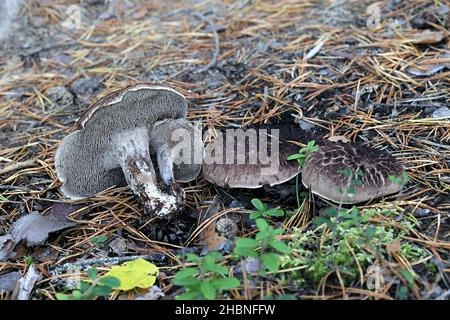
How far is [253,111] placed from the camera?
11.6 feet

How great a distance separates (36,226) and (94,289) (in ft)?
2.83

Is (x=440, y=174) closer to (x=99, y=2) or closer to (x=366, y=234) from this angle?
(x=366, y=234)

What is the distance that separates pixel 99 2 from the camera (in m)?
5.52

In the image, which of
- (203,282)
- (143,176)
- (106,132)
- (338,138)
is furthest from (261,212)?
(106,132)

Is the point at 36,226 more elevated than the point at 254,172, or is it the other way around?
the point at 254,172

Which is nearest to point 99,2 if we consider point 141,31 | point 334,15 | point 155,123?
point 141,31

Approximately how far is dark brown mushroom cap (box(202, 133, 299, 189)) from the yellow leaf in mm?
650

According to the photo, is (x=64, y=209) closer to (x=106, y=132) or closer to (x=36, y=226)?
(x=36, y=226)

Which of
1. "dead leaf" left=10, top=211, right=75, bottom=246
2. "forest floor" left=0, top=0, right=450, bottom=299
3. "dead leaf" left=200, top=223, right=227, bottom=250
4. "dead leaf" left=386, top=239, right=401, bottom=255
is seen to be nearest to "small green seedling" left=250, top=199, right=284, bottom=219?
"forest floor" left=0, top=0, right=450, bottom=299

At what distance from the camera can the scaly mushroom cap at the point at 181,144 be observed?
298 centimetres

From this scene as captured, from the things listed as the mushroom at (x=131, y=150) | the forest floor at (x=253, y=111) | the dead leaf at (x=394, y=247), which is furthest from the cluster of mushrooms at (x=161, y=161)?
the dead leaf at (x=394, y=247)

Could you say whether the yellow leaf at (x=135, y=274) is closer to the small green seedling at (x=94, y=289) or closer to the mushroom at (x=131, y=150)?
the small green seedling at (x=94, y=289)

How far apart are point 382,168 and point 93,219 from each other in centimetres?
167

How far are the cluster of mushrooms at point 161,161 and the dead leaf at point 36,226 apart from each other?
22cm
